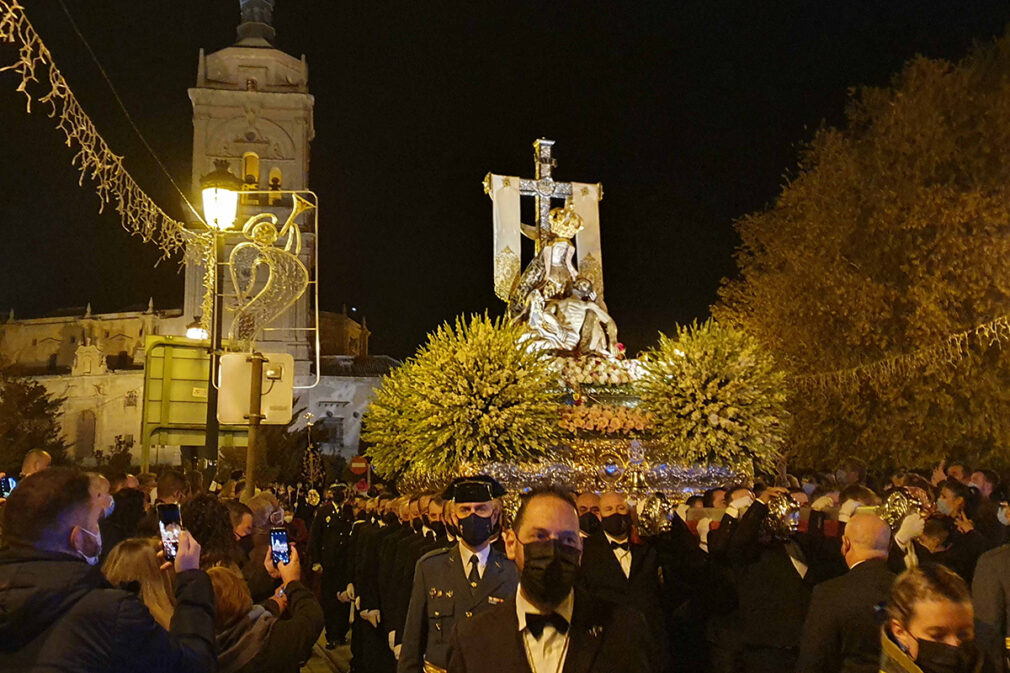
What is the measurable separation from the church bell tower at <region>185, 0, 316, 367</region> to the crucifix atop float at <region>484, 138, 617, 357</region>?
37.4 metres

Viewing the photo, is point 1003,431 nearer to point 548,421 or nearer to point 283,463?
point 548,421

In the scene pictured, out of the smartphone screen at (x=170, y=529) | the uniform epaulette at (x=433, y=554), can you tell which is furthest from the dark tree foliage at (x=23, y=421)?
the smartphone screen at (x=170, y=529)

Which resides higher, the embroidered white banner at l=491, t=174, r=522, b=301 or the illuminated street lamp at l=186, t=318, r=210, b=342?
the embroidered white banner at l=491, t=174, r=522, b=301

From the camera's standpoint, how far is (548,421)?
1327 centimetres

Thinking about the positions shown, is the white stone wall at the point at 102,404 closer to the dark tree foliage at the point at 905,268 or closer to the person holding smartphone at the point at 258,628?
the dark tree foliage at the point at 905,268

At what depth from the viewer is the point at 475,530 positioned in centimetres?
533

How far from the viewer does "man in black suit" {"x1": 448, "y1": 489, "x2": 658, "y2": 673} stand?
2.95 m

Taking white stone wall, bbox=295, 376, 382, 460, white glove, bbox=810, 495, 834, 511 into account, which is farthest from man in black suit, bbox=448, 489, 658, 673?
white stone wall, bbox=295, 376, 382, 460

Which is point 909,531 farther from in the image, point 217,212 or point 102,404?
point 102,404

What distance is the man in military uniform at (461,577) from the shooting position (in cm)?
518

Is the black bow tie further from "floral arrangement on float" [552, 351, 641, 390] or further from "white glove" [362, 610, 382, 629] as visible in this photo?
"floral arrangement on float" [552, 351, 641, 390]

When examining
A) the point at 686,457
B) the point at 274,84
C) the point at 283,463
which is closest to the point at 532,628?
the point at 686,457

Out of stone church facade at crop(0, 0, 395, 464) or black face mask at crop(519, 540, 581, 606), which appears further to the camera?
stone church facade at crop(0, 0, 395, 464)

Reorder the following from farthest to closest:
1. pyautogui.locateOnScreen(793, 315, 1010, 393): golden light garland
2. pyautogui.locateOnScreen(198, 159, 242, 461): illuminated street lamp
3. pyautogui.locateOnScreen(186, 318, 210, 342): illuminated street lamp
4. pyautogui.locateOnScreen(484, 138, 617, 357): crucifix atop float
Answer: pyautogui.locateOnScreen(793, 315, 1010, 393): golden light garland → pyautogui.locateOnScreen(484, 138, 617, 357): crucifix atop float → pyautogui.locateOnScreen(186, 318, 210, 342): illuminated street lamp → pyautogui.locateOnScreen(198, 159, 242, 461): illuminated street lamp
